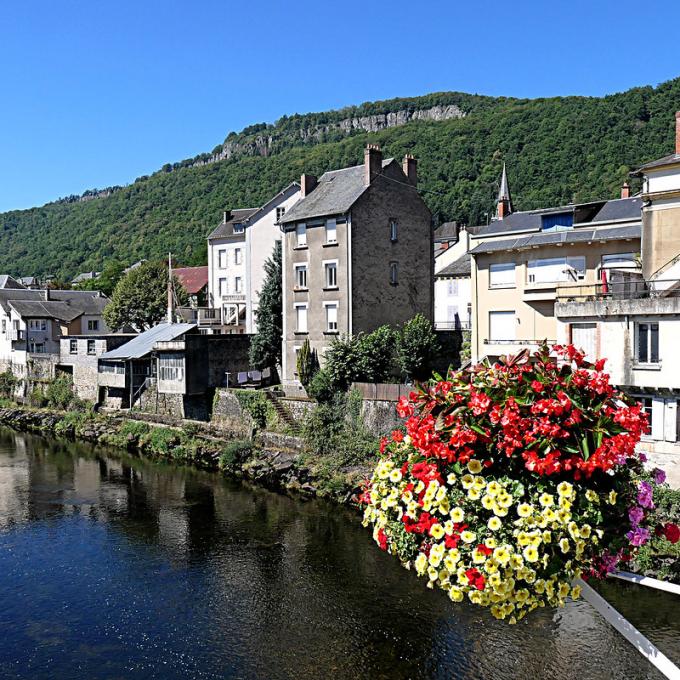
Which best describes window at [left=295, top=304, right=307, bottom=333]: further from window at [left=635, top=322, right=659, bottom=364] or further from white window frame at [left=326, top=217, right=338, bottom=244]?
window at [left=635, top=322, right=659, bottom=364]

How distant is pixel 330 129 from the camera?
178 metres

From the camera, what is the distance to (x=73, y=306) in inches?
2601

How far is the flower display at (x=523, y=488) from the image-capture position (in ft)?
20.4

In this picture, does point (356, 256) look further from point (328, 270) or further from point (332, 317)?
point (332, 317)

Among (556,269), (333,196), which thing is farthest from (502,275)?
(333,196)

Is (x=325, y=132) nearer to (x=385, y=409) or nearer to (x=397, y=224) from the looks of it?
(x=397, y=224)

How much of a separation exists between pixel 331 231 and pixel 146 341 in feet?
53.1

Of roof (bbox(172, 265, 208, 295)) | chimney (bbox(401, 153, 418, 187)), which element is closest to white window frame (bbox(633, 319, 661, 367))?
chimney (bbox(401, 153, 418, 187))

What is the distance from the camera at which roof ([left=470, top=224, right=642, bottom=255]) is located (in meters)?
27.8

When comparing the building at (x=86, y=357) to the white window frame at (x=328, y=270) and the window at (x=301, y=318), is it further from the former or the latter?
the white window frame at (x=328, y=270)

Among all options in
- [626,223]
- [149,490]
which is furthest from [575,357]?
[149,490]

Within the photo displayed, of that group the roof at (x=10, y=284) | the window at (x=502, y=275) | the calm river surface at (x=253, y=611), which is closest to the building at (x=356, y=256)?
the window at (x=502, y=275)

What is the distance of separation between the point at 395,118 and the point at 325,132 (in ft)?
61.4

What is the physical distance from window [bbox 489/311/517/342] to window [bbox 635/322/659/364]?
29.5 feet
